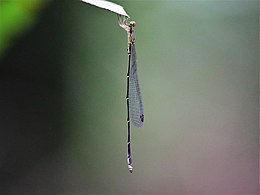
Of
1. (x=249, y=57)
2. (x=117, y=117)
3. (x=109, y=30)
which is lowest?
(x=117, y=117)

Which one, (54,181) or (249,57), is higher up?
(249,57)

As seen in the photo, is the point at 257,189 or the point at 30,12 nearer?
the point at 30,12

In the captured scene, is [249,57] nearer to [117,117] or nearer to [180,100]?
[180,100]

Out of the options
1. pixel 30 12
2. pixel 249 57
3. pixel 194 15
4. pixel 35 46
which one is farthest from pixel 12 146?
pixel 249 57

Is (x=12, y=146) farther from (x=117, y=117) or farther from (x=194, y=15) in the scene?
(x=194, y=15)

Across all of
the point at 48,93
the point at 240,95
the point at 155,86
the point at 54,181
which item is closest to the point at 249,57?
the point at 240,95

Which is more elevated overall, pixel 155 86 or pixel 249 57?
pixel 249 57
